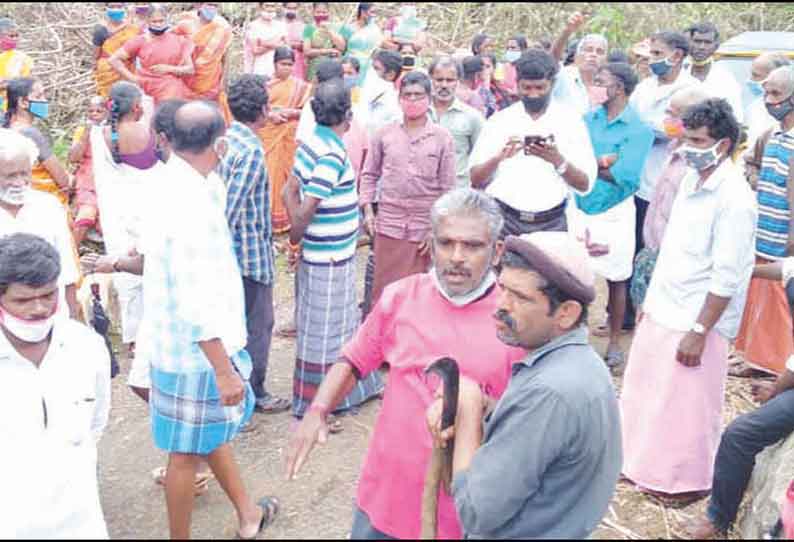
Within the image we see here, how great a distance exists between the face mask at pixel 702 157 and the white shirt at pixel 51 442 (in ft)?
8.53

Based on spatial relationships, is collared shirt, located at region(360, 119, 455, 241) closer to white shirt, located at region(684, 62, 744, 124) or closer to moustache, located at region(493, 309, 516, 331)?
white shirt, located at region(684, 62, 744, 124)

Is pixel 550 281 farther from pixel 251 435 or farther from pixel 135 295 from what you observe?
pixel 135 295

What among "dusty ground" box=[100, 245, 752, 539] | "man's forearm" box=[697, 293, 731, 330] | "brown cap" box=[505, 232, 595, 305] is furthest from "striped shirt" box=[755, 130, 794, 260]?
"brown cap" box=[505, 232, 595, 305]

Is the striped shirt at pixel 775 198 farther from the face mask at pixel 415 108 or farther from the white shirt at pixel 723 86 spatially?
the face mask at pixel 415 108

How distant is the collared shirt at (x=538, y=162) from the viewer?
15.9ft

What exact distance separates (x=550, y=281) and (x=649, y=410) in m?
2.25

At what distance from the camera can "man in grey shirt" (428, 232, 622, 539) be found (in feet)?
6.54

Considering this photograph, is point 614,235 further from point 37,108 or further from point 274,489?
point 37,108

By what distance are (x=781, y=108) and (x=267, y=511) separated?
12.0 ft

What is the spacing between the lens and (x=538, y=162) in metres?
4.85

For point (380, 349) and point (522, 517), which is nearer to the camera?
point (522, 517)

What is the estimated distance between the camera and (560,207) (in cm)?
494

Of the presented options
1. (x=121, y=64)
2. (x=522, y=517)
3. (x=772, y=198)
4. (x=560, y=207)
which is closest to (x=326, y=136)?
(x=560, y=207)

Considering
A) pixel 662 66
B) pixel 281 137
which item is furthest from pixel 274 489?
pixel 281 137
